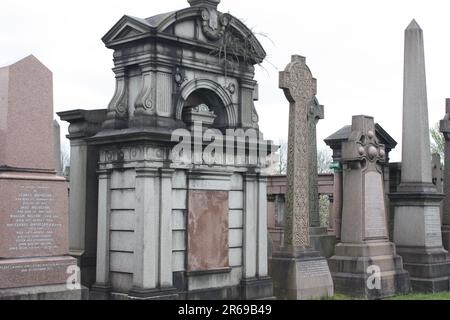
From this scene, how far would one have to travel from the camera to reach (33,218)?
29.5 ft

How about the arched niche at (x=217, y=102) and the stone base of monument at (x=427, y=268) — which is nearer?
the arched niche at (x=217, y=102)

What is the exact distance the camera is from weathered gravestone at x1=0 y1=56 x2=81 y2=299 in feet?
28.6

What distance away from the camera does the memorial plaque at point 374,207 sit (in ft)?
42.7

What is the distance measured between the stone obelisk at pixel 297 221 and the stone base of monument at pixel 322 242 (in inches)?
61.3

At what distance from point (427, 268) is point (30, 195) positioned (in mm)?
8729

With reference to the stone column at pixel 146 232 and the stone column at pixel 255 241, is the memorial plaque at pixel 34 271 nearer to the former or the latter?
the stone column at pixel 146 232

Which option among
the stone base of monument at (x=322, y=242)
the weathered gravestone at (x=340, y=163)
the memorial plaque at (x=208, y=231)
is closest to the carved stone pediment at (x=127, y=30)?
the memorial plaque at (x=208, y=231)

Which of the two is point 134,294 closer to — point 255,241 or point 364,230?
point 255,241

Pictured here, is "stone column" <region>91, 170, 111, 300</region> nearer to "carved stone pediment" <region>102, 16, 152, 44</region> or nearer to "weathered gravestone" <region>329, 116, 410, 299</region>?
"carved stone pediment" <region>102, 16, 152, 44</region>

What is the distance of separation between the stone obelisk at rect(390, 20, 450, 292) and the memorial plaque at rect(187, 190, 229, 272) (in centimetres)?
503

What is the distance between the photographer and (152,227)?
33.1ft

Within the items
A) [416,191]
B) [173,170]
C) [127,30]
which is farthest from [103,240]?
[416,191]
